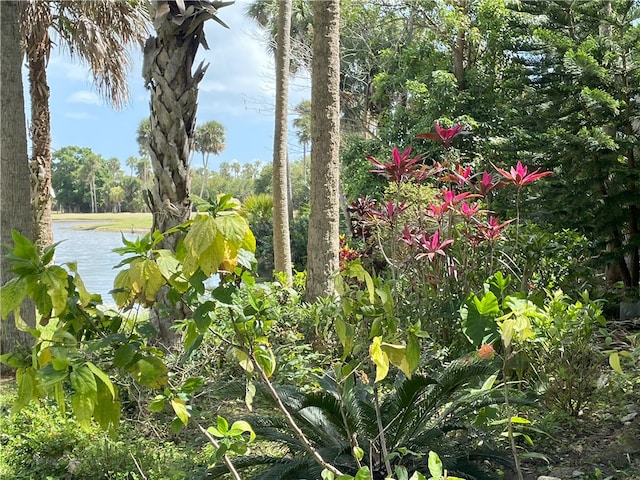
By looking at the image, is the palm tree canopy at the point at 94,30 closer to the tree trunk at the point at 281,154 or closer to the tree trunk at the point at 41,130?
the tree trunk at the point at 41,130

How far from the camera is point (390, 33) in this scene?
15.3 m

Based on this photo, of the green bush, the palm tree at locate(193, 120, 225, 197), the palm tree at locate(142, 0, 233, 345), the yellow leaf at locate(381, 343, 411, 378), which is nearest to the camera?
the yellow leaf at locate(381, 343, 411, 378)

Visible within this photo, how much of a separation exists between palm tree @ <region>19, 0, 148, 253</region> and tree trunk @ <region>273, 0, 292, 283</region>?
246 centimetres

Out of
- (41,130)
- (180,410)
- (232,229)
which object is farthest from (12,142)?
(232,229)

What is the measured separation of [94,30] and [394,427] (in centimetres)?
770

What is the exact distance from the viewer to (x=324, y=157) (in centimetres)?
491

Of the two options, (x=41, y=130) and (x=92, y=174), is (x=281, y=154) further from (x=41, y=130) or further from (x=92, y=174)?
(x=92, y=174)

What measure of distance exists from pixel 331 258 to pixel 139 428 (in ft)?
7.33

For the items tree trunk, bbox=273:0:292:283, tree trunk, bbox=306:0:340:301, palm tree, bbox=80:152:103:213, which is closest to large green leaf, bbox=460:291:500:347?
tree trunk, bbox=306:0:340:301

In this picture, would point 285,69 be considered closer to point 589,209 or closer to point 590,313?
point 589,209

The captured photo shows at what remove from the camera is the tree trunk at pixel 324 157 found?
486 centimetres

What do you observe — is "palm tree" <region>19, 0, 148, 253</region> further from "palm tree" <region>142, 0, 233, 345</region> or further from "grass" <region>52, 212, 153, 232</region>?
"palm tree" <region>142, 0, 233, 345</region>

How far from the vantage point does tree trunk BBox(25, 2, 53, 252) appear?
24.4 feet

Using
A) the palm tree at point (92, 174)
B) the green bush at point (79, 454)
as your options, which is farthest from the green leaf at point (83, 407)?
the palm tree at point (92, 174)
